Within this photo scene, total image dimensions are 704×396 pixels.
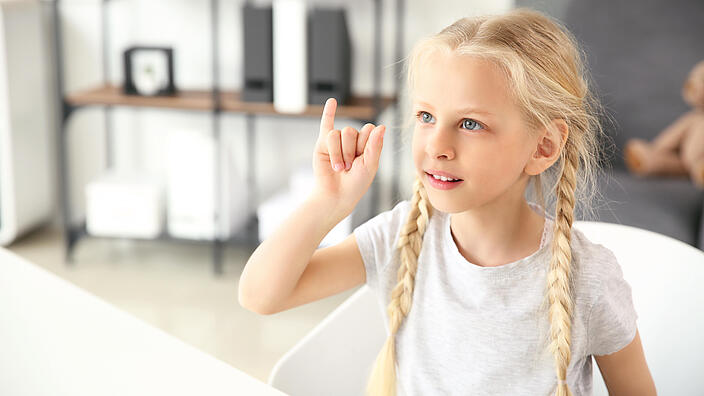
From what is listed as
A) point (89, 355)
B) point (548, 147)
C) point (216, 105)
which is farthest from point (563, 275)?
point (216, 105)

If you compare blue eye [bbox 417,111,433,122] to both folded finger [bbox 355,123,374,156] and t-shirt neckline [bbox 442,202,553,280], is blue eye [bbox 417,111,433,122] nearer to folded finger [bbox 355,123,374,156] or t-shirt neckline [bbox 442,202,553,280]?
folded finger [bbox 355,123,374,156]

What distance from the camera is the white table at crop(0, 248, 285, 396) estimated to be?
0.83 m

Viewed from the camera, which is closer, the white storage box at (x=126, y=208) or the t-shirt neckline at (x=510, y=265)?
the t-shirt neckline at (x=510, y=265)

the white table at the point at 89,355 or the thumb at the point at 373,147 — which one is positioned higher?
the thumb at the point at 373,147

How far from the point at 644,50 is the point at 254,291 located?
1.85 m

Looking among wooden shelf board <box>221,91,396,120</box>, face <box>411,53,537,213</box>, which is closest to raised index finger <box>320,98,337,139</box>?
face <box>411,53,537,213</box>

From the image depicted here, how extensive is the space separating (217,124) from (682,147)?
1.43 metres

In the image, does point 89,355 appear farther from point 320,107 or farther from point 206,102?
point 206,102

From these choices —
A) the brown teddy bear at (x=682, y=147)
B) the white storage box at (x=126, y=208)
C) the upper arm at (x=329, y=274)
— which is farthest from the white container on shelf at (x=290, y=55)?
the upper arm at (x=329, y=274)

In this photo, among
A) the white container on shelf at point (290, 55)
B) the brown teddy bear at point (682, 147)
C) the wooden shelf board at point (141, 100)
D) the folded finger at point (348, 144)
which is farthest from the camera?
the wooden shelf board at point (141, 100)

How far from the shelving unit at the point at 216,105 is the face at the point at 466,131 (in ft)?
4.93

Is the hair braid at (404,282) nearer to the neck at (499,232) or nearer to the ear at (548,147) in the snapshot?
the neck at (499,232)

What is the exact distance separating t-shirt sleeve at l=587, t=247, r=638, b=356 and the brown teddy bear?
4.45 ft

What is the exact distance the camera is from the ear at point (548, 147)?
3.19 ft
